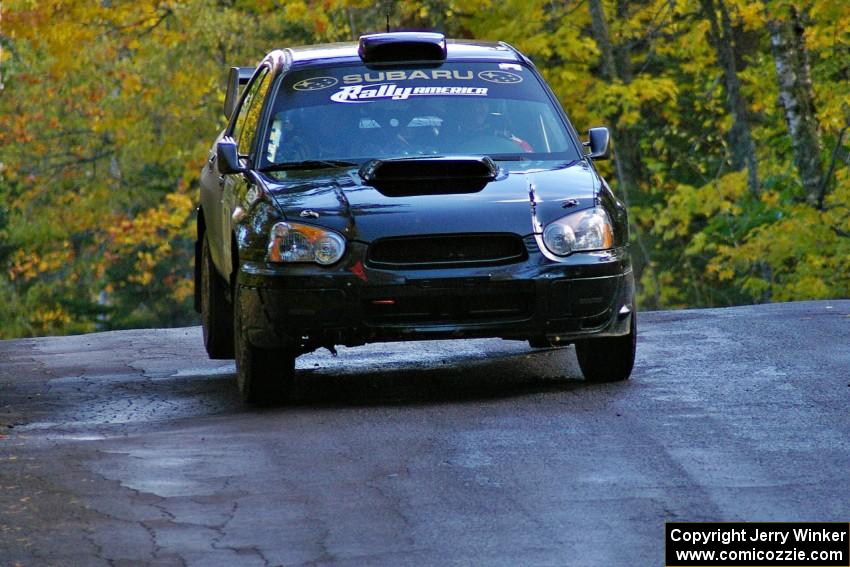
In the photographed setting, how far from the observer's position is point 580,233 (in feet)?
30.5

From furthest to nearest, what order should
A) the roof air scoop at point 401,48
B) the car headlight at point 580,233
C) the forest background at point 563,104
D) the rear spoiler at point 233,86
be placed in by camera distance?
the forest background at point 563,104
the rear spoiler at point 233,86
the roof air scoop at point 401,48
the car headlight at point 580,233

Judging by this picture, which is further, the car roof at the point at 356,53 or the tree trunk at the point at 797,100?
the tree trunk at the point at 797,100

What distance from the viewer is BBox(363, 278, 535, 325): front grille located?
906 centimetres

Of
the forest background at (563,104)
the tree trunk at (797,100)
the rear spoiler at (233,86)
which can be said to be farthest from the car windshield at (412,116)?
the tree trunk at (797,100)

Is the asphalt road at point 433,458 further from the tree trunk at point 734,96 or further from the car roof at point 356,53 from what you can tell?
the tree trunk at point 734,96

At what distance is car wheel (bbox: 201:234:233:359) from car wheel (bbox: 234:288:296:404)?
6.50 ft

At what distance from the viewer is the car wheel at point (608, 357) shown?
9828 millimetres

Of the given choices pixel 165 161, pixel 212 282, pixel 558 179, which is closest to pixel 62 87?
pixel 165 161

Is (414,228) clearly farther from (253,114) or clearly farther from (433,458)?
(253,114)

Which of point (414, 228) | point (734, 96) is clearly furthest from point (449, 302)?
point (734, 96)

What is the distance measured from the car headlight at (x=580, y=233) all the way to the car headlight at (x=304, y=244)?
1.03 meters

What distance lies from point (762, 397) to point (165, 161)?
28181 millimetres

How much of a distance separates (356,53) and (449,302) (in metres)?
2.17

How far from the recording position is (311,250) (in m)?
9.06
